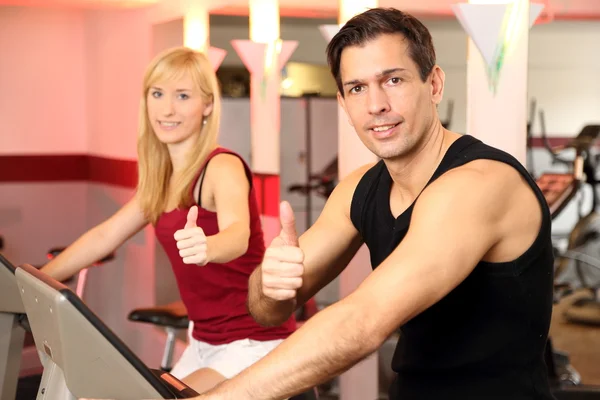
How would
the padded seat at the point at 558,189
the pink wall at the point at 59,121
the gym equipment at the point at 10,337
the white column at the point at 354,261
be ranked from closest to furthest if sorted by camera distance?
the gym equipment at the point at 10,337, the white column at the point at 354,261, the padded seat at the point at 558,189, the pink wall at the point at 59,121

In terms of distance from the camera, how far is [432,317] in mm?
1555

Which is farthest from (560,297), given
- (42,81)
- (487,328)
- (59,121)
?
(42,81)

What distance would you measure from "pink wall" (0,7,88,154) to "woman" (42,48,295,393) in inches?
166

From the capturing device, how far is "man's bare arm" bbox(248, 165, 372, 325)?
1.85 m

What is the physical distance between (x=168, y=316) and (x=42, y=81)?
143 inches

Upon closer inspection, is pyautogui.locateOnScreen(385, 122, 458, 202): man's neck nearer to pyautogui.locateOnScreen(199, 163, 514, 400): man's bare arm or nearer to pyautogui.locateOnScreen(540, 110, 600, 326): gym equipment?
pyautogui.locateOnScreen(199, 163, 514, 400): man's bare arm

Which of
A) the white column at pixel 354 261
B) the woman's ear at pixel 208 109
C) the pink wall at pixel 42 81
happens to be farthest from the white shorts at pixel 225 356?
the pink wall at pixel 42 81

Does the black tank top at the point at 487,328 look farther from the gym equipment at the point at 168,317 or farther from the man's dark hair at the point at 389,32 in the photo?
the gym equipment at the point at 168,317

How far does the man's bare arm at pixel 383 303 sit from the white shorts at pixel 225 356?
0.99m

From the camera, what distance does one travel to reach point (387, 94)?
5.30 feet

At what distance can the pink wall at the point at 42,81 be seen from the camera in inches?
255

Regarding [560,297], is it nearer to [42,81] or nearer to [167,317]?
[167,317]

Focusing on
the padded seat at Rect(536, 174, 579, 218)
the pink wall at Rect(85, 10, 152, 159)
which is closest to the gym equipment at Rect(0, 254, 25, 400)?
the padded seat at Rect(536, 174, 579, 218)

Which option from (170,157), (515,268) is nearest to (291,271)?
(515,268)
